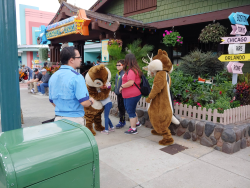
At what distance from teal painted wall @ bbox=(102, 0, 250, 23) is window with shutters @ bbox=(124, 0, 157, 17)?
6.9 inches

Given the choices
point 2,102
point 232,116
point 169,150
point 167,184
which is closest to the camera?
point 2,102

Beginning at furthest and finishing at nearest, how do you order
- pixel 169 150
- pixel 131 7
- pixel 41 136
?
pixel 131 7 → pixel 169 150 → pixel 41 136

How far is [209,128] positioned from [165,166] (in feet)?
4.33

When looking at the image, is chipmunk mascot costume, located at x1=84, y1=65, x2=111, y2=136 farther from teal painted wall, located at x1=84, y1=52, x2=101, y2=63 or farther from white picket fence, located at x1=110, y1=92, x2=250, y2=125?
teal painted wall, located at x1=84, y1=52, x2=101, y2=63

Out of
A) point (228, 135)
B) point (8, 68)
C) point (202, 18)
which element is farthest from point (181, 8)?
point (8, 68)

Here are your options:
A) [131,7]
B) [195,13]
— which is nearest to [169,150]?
[195,13]

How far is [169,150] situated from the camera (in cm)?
400

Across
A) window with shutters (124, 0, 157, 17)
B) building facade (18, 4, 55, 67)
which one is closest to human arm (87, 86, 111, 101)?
window with shutters (124, 0, 157, 17)

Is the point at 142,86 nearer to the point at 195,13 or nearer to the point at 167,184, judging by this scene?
the point at 167,184

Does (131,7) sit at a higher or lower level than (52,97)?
higher

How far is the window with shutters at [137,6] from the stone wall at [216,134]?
687 centimetres

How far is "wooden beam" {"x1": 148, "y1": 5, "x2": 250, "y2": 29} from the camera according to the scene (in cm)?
680

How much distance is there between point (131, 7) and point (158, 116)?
817cm

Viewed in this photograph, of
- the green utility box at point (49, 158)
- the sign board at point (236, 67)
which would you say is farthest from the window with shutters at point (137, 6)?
the green utility box at point (49, 158)
